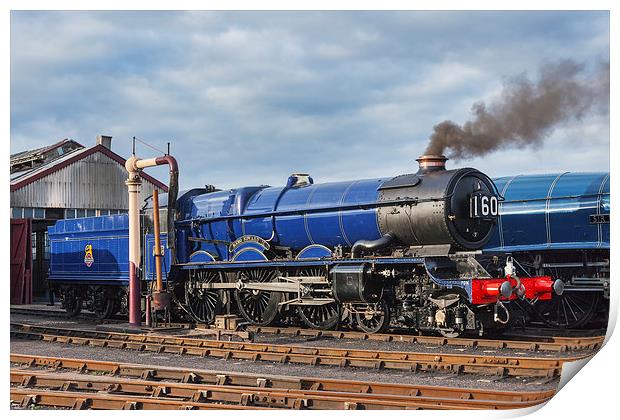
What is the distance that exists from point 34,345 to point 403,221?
8800 mm

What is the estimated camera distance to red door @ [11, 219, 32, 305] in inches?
1083

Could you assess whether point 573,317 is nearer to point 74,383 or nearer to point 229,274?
point 229,274

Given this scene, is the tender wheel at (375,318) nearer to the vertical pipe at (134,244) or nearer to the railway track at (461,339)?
the railway track at (461,339)

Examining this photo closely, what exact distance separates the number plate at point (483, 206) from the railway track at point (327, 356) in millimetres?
3585

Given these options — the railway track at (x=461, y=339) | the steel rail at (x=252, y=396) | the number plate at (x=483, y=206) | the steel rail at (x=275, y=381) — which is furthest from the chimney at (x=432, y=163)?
the steel rail at (x=252, y=396)

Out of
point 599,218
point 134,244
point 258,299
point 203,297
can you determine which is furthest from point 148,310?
point 599,218

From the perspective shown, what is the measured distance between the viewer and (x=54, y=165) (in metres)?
29.8

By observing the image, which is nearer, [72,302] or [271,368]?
[271,368]

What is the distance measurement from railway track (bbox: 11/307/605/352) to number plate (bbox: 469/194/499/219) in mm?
2585

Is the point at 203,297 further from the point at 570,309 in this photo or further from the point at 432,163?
the point at 570,309

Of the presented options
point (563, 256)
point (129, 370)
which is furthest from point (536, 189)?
point (129, 370)

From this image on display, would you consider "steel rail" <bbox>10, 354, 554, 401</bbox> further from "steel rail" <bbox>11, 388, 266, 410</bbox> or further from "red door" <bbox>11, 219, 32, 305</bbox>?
"red door" <bbox>11, 219, 32, 305</bbox>

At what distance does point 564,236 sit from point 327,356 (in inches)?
305

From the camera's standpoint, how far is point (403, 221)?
1566 cm
